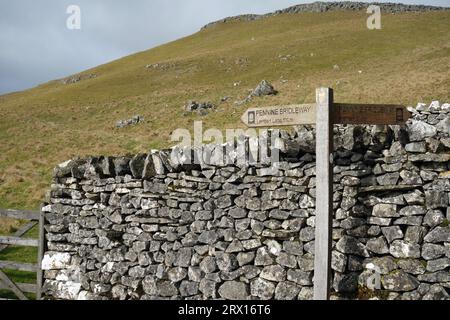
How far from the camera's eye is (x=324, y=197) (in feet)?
17.9

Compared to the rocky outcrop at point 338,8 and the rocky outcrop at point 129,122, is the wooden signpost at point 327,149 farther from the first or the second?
the rocky outcrop at point 338,8

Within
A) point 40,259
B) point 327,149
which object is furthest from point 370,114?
point 40,259

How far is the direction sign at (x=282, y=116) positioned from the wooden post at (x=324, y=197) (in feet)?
0.52

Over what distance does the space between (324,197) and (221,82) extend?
3948cm

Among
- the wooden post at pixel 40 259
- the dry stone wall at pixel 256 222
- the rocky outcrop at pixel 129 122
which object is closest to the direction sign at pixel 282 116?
the dry stone wall at pixel 256 222

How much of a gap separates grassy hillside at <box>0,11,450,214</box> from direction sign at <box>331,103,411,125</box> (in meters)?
11.7

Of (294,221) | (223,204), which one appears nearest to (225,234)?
(223,204)

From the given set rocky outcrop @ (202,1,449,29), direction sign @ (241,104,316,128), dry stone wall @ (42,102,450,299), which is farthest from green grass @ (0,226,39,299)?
rocky outcrop @ (202,1,449,29)

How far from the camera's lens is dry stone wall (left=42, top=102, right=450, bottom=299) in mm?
5762

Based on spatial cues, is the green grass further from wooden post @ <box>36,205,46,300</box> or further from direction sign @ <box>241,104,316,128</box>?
direction sign @ <box>241,104,316,128</box>

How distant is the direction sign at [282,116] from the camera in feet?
18.8
